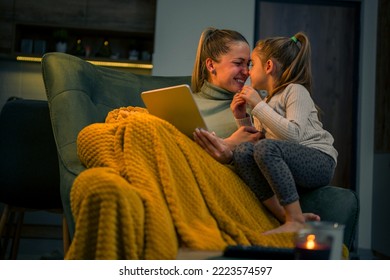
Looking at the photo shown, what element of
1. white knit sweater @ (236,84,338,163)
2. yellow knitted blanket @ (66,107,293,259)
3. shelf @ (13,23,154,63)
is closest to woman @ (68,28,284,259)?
yellow knitted blanket @ (66,107,293,259)

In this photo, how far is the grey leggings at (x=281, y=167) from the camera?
1.60m

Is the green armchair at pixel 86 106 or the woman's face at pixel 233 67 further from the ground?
the woman's face at pixel 233 67

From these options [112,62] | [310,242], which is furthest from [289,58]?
[112,62]

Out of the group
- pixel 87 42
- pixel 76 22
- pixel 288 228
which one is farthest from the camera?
pixel 87 42

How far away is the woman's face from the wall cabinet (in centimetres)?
231

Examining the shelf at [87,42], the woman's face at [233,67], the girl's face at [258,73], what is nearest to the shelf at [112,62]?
the shelf at [87,42]

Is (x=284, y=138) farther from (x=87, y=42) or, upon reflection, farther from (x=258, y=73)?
(x=87, y=42)

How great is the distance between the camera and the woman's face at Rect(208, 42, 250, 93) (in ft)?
7.23

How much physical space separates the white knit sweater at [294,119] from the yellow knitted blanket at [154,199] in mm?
216

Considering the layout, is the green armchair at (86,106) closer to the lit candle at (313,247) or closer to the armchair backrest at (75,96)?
the armchair backrest at (75,96)

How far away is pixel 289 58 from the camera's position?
2.00 meters

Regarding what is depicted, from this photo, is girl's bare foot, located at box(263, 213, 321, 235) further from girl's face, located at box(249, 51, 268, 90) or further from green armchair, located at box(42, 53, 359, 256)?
girl's face, located at box(249, 51, 268, 90)

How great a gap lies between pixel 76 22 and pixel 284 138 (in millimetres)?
3024
